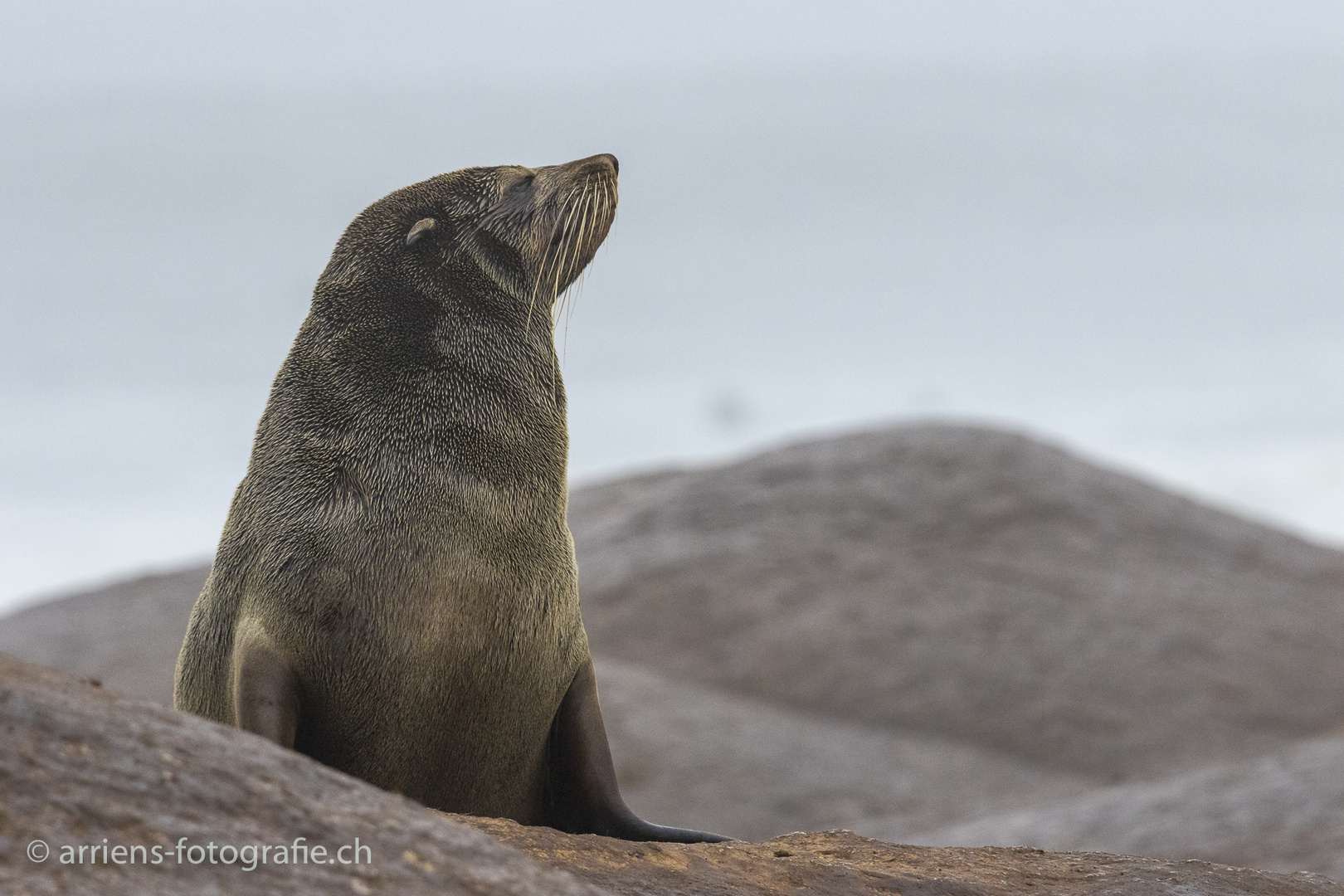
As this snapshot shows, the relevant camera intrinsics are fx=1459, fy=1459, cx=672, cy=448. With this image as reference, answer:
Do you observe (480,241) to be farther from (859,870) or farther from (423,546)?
(859,870)

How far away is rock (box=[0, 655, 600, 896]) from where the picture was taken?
255cm

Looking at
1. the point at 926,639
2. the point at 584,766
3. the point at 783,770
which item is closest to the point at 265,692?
the point at 584,766

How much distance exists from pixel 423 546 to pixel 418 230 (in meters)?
1.19

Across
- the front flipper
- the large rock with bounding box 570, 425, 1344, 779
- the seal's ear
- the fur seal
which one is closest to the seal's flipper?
the fur seal

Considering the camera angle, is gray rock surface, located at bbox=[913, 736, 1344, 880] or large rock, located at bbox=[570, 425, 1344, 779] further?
large rock, located at bbox=[570, 425, 1344, 779]

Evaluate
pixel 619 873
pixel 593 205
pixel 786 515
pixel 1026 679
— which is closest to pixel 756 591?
pixel 786 515

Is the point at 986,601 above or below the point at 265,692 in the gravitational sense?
above

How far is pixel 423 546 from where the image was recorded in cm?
444

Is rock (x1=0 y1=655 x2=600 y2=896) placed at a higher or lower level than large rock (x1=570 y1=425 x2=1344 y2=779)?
lower

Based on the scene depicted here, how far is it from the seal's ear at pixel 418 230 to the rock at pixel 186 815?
7.60ft

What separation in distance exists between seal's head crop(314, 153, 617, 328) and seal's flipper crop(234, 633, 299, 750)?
125 cm

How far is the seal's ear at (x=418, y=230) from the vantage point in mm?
4984

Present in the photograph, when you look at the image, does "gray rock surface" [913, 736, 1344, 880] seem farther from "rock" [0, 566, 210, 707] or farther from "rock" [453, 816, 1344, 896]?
"rock" [0, 566, 210, 707]

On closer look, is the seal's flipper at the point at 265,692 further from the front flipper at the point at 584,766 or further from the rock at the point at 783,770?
the rock at the point at 783,770
